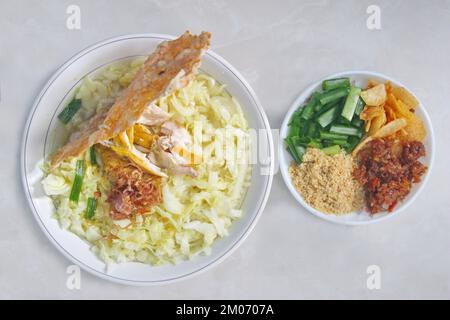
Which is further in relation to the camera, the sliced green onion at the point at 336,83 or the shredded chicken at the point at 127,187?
the sliced green onion at the point at 336,83

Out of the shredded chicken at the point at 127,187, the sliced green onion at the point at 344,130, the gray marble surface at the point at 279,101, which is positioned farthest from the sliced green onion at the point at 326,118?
the shredded chicken at the point at 127,187

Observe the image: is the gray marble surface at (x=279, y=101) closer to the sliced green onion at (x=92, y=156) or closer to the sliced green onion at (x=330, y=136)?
the sliced green onion at (x=330, y=136)

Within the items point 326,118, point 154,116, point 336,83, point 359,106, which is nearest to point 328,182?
point 326,118

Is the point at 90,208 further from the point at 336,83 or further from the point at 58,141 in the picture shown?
the point at 336,83

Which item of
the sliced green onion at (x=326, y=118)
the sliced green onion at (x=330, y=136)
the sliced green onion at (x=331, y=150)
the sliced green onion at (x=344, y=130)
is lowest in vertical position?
the sliced green onion at (x=331, y=150)

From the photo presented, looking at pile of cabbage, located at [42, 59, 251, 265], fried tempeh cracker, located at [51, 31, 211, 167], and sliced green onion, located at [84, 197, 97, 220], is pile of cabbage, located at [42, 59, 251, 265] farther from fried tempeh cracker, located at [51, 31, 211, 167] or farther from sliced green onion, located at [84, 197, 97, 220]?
fried tempeh cracker, located at [51, 31, 211, 167]

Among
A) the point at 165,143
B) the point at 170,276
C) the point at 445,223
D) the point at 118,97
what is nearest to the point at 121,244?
the point at 170,276
